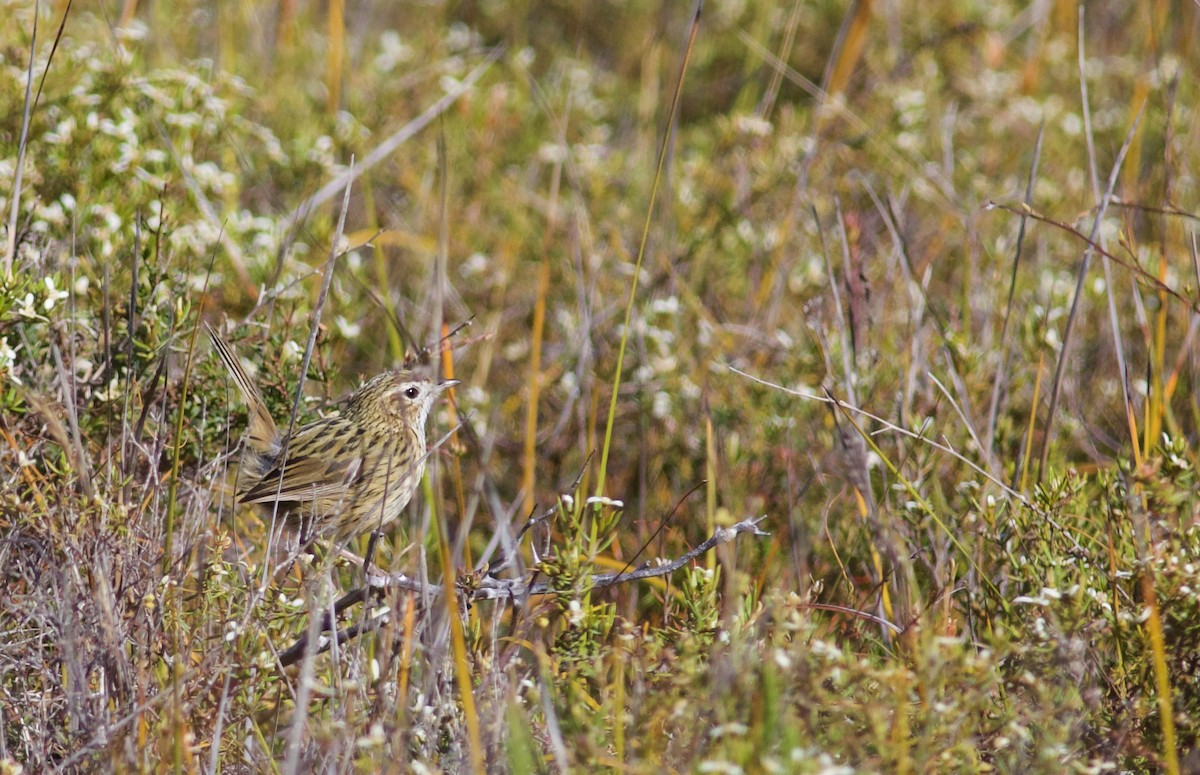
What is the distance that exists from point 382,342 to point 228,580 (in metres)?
2.55

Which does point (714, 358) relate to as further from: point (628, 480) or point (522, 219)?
point (522, 219)

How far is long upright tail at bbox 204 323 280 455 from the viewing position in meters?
3.97

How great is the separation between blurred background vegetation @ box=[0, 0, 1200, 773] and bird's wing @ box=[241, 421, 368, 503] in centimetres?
14

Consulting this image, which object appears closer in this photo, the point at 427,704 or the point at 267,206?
the point at 427,704

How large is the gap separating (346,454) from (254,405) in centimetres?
47

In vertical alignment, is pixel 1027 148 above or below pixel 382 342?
above

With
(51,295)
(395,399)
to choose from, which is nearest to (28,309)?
(51,295)

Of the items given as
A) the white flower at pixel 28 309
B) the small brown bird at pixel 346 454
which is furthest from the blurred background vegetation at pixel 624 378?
the small brown bird at pixel 346 454

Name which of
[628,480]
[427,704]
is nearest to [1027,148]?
[628,480]

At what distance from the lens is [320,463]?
14.4 feet

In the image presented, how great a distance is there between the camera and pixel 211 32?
25.7 ft

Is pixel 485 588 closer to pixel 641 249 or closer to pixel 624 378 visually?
pixel 641 249

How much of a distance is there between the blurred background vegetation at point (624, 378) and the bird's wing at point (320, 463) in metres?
0.14

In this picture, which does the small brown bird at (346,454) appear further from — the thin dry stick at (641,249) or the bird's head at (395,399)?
the thin dry stick at (641,249)
